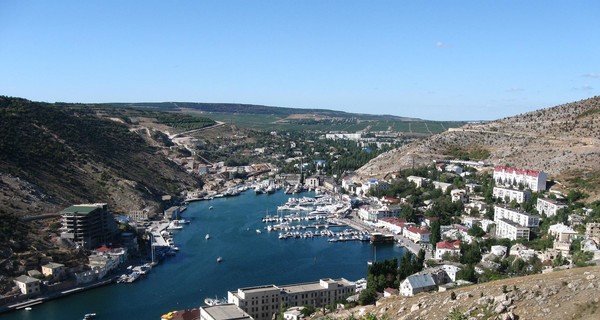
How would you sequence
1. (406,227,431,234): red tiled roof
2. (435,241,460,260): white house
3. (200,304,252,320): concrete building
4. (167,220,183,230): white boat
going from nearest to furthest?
(200,304,252,320): concrete building, (435,241,460,260): white house, (406,227,431,234): red tiled roof, (167,220,183,230): white boat

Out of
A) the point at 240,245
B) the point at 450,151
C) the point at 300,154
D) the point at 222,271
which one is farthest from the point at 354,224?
the point at 300,154

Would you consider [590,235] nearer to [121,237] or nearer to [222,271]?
[222,271]

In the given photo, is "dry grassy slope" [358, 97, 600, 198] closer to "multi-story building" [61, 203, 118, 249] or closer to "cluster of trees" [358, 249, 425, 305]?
"cluster of trees" [358, 249, 425, 305]

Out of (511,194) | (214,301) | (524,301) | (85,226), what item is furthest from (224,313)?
(511,194)

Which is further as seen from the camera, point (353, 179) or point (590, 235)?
point (353, 179)

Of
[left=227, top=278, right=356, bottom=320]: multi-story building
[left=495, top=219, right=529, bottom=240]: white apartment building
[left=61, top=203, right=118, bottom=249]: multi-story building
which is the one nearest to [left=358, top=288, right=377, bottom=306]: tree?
[left=227, top=278, right=356, bottom=320]: multi-story building

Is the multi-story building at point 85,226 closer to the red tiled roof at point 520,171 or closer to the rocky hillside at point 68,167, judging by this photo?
the rocky hillside at point 68,167

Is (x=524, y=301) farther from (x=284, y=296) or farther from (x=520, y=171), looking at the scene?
(x=520, y=171)
